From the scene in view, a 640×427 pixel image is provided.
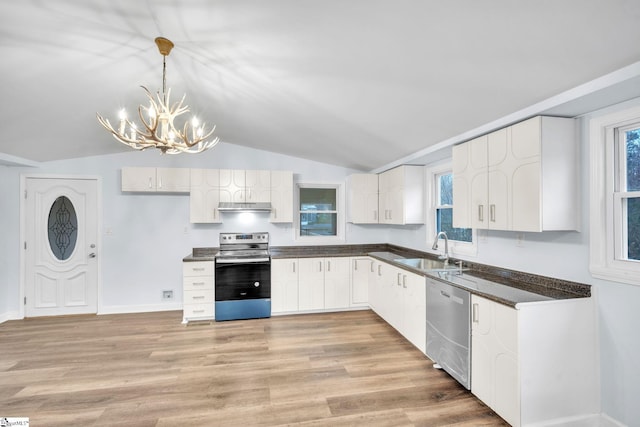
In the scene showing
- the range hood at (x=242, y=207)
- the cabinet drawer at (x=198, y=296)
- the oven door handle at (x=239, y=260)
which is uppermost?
the range hood at (x=242, y=207)

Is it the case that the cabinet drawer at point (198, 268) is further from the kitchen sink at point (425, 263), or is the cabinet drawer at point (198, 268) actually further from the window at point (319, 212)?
the kitchen sink at point (425, 263)

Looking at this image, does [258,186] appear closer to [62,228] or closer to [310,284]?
[310,284]

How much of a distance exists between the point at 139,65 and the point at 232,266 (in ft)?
8.58

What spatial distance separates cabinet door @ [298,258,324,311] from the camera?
14.3 ft

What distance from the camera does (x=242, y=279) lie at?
4.20 metres

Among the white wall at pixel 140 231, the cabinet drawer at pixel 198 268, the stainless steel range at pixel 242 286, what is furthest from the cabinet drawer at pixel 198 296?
the white wall at pixel 140 231

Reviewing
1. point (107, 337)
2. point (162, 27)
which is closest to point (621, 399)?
point (162, 27)

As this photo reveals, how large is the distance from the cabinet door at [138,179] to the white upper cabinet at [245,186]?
95 centimetres

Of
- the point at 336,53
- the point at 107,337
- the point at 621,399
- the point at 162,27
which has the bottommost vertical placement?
the point at 107,337

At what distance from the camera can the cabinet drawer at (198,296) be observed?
4.10 metres

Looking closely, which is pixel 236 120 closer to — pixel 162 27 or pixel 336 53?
pixel 162 27

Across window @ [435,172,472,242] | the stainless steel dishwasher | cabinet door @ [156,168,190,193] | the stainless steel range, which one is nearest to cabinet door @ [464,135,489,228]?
the stainless steel dishwasher

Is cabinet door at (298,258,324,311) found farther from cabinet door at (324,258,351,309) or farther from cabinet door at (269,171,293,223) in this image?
cabinet door at (269,171,293,223)

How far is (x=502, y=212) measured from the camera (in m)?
2.38
